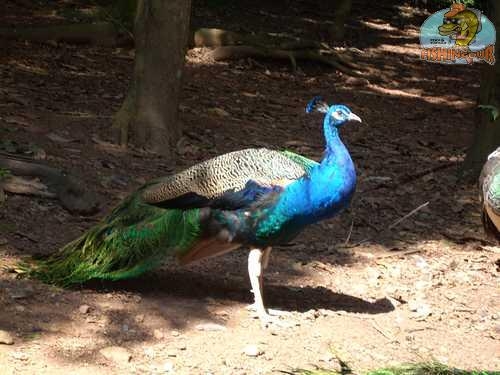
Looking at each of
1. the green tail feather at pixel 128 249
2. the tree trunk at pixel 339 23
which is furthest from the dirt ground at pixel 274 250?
the tree trunk at pixel 339 23

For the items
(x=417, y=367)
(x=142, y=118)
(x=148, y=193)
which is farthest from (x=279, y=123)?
(x=417, y=367)

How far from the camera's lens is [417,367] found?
351 centimetres

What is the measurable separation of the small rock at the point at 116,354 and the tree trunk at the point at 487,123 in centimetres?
437

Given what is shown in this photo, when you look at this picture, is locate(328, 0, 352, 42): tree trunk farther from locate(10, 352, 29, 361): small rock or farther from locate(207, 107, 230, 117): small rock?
locate(10, 352, 29, 361): small rock

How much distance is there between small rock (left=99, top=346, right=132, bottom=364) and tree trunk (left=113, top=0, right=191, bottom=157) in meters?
3.48

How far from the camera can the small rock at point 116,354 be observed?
3729mm

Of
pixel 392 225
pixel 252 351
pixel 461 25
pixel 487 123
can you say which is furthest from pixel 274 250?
pixel 461 25

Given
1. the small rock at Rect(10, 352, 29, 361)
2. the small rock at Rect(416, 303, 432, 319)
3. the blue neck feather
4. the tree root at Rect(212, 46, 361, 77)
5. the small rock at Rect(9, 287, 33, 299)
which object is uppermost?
the tree root at Rect(212, 46, 361, 77)

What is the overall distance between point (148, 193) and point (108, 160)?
2.25 meters

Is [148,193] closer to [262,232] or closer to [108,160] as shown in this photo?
[262,232]

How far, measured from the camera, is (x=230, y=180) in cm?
434

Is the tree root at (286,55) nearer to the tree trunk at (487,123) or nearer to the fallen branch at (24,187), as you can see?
the tree trunk at (487,123)

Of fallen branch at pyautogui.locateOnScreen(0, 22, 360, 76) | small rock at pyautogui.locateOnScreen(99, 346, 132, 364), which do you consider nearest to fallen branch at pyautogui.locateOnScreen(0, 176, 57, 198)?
small rock at pyautogui.locateOnScreen(99, 346, 132, 364)

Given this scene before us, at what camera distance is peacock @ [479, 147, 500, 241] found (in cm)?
556
